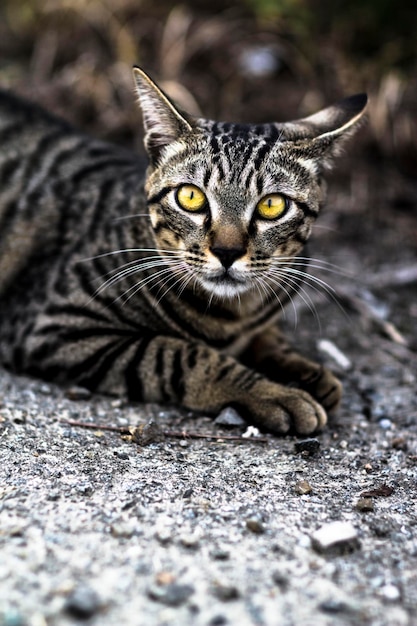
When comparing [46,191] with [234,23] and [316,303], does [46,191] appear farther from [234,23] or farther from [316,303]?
[234,23]

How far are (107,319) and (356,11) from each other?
3.64m

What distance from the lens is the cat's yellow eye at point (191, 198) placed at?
2658 millimetres

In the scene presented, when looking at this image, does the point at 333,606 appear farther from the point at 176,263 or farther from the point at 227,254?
the point at 176,263

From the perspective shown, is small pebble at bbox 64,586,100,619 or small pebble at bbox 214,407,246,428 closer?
small pebble at bbox 64,586,100,619

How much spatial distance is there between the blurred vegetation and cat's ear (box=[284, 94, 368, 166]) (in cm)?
227

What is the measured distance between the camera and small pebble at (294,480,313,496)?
2.27m

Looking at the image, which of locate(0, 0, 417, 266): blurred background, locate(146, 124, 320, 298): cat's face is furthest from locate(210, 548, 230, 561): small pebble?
locate(0, 0, 417, 266): blurred background

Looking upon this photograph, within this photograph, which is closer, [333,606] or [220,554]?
[333,606]

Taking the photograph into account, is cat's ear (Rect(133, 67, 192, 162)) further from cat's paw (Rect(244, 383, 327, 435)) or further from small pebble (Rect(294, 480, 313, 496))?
small pebble (Rect(294, 480, 313, 496))

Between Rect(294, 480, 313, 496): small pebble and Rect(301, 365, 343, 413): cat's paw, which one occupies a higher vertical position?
Rect(301, 365, 343, 413): cat's paw

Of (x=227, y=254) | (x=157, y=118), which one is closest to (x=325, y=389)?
(x=227, y=254)

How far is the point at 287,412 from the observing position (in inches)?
106

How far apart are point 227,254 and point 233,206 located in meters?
0.19

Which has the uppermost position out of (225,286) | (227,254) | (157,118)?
(157,118)
